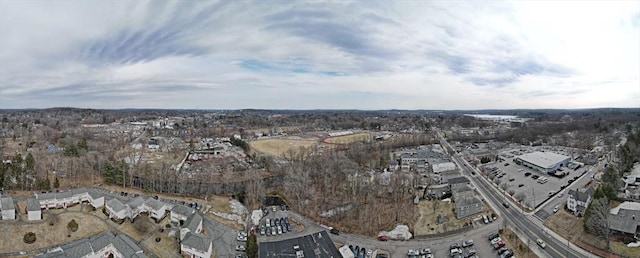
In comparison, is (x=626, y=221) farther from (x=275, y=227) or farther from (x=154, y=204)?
(x=154, y=204)

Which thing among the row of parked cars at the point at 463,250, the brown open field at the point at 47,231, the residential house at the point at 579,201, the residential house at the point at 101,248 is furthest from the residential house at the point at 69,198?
the residential house at the point at 579,201

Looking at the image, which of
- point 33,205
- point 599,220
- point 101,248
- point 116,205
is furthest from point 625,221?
point 33,205

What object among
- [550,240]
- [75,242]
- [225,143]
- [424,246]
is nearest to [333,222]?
[424,246]

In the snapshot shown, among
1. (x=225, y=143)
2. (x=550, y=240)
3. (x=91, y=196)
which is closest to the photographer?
(x=550, y=240)

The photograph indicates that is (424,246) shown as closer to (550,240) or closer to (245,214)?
(550,240)

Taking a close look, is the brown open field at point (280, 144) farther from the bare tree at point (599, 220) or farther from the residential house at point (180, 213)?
the bare tree at point (599, 220)

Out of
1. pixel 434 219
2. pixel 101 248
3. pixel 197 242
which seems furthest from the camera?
pixel 434 219
